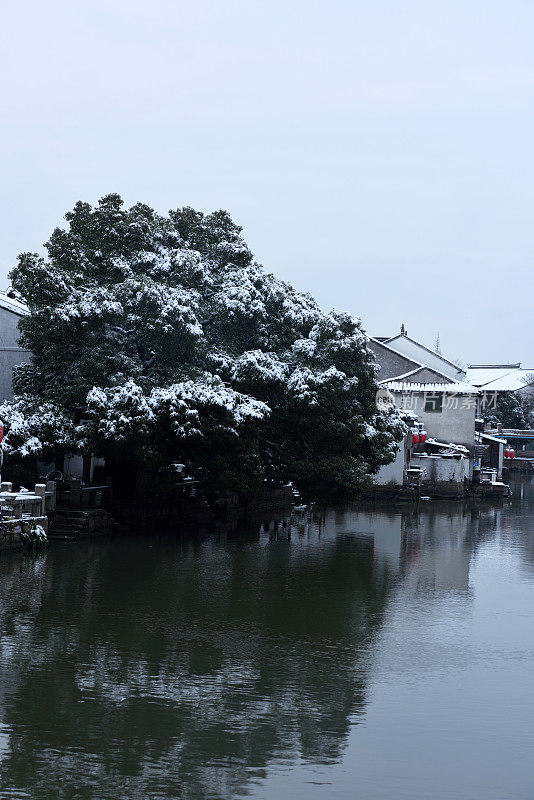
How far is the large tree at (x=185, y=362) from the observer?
28.9m

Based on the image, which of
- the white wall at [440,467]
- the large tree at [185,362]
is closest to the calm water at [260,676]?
the large tree at [185,362]

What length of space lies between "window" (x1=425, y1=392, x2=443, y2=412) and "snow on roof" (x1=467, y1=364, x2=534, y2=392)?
2731 cm

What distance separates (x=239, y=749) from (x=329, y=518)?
27432 millimetres

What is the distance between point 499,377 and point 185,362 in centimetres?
6099

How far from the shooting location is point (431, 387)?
5566 centimetres

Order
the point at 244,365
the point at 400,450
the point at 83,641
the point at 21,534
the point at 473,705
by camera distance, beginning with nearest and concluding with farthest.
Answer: the point at 473,705 < the point at 83,641 < the point at 21,534 < the point at 244,365 < the point at 400,450

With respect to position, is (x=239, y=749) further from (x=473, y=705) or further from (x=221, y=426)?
(x=221, y=426)

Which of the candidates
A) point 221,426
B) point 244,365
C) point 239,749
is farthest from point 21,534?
point 239,749

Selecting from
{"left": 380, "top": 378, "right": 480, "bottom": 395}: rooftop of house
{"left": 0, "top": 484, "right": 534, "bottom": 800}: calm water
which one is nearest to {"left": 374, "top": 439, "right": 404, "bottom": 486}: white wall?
{"left": 380, "top": 378, "right": 480, "bottom": 395}: rooftop of house

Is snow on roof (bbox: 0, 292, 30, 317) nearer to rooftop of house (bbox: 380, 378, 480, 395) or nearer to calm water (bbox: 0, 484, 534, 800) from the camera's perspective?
calm water (bbox: 0, 484, 534, 800)

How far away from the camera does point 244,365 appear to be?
32.4 meters

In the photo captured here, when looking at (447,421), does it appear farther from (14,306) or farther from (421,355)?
(14,306)

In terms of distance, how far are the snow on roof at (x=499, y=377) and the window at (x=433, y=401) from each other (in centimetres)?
2731

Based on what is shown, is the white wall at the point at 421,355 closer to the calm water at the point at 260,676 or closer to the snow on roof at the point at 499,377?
the snow on roof at the point at 499,377
